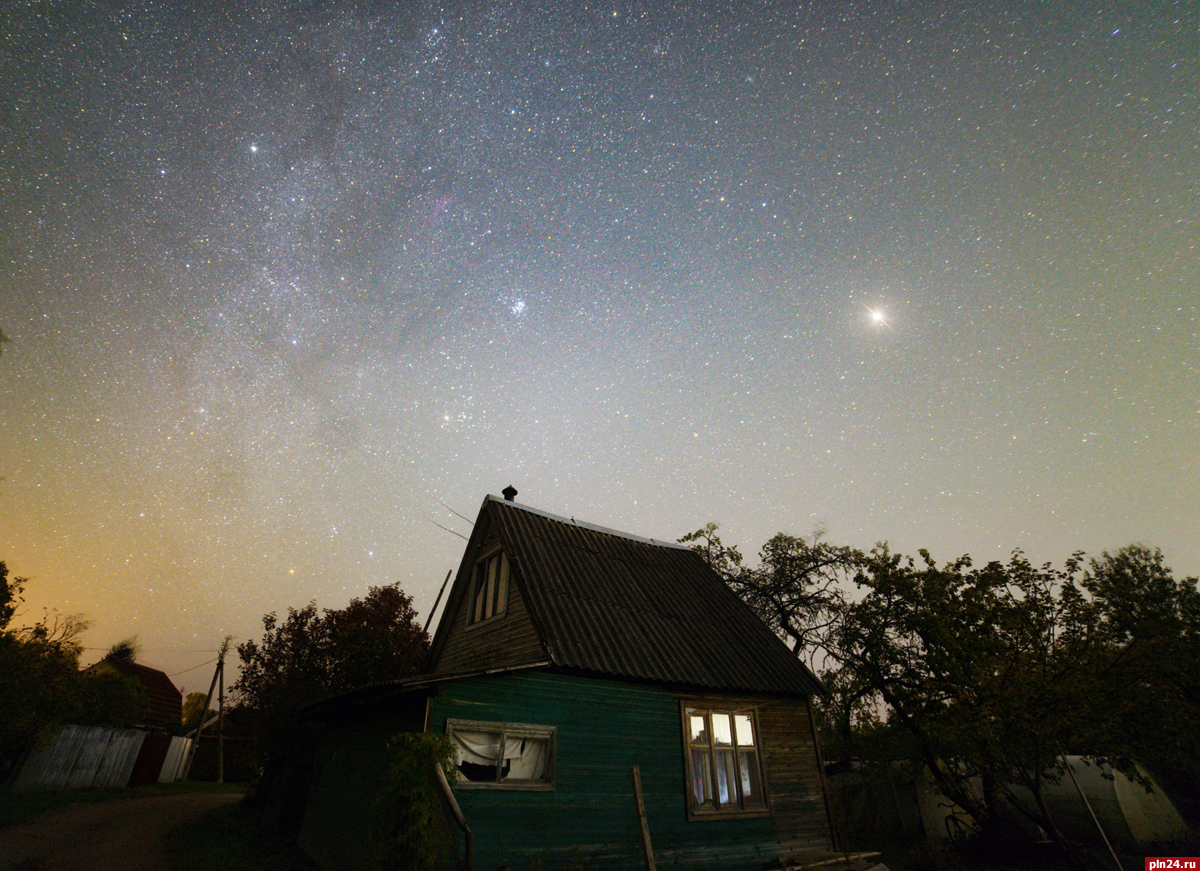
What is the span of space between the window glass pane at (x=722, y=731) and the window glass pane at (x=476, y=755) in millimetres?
5264

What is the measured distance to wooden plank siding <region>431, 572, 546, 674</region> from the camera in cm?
1135

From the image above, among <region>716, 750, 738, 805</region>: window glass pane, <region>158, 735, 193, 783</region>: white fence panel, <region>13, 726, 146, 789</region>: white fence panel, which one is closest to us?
<region>716, 750, 738, 805</region>: window glass pane

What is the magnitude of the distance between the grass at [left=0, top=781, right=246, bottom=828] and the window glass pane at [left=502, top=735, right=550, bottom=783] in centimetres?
1574

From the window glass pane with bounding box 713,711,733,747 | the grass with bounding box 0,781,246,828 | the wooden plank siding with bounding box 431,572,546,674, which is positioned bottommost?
the grass with bounding box 0,781,246,828

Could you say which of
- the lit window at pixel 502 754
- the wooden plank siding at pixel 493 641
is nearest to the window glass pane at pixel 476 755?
the lit window at pixel 502 754

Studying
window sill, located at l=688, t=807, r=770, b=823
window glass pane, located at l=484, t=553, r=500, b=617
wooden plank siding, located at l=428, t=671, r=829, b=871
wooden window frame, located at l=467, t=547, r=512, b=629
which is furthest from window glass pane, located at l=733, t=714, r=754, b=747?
window glass pane, located at l=484, t=553, r=500, b=617

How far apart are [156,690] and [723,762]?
4378cm

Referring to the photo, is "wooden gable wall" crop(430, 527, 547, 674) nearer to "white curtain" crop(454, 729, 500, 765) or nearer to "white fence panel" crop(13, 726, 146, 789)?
"white curtain" crop(454, 729, 500, 765)

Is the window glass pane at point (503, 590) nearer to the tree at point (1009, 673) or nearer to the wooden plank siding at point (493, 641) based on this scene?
the wooden plank siding at point (493, 641)

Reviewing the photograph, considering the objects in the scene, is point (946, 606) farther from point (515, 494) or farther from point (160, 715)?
point (160, 715)

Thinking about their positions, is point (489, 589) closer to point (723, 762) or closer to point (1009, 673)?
point (723, 762)

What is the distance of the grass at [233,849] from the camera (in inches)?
462

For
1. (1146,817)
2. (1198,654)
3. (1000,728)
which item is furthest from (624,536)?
(1198,654)

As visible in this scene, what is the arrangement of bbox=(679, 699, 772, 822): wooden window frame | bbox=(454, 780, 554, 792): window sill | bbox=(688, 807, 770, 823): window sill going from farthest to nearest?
bbox=(679, 699, 772, 822): wooden window frame < bbox=(688, 807, 770, 823): window sill < bbox=(454, 780, 554, 792): window sill
